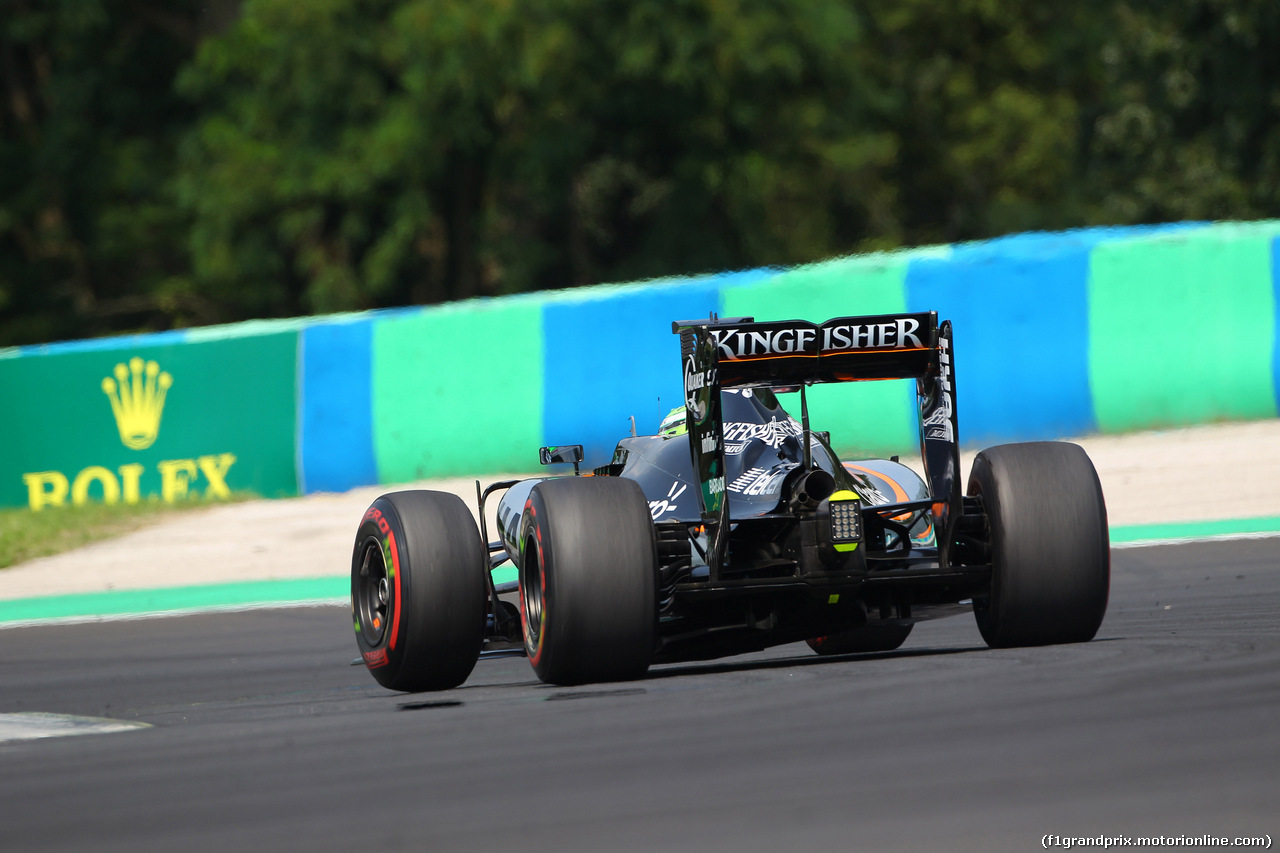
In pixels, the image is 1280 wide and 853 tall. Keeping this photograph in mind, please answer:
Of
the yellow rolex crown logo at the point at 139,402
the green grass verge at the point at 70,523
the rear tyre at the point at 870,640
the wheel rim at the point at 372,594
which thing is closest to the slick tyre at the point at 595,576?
the wheel rim at the point at 372,594

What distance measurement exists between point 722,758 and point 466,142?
2210cm

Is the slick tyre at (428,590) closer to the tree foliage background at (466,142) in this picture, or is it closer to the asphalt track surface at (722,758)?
the asphalt track surface at (722,758)

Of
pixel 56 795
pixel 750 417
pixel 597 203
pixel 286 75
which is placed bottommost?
pixel 56 795

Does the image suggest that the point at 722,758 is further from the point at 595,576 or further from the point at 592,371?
the point at 592,371

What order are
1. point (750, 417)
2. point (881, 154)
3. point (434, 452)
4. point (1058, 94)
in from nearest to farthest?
point (750, 417)
point (434, 452)
point (881, 154)
point (1058, 94)

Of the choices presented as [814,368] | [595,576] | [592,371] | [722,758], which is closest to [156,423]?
[592,371]

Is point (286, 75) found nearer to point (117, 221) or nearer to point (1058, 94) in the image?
point (117, 221)

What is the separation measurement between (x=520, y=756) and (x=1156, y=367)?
11.3 meters

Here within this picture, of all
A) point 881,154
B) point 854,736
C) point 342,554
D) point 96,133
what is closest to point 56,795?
point 854,736

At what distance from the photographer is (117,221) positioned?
33.3 meters

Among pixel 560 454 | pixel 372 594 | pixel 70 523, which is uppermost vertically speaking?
pixel 560 454

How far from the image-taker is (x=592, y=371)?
1661 centimetres

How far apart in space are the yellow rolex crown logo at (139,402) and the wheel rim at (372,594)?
1003 centimetres

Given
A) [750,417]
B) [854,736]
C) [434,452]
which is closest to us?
[854,736]
